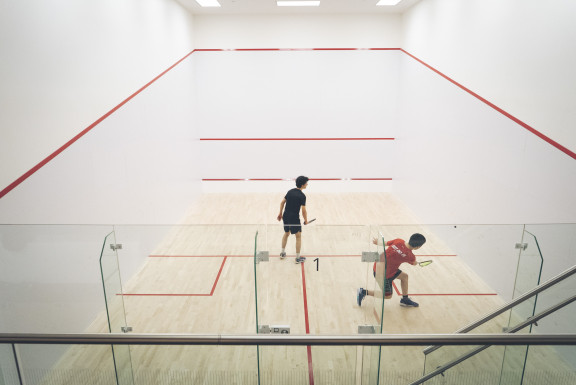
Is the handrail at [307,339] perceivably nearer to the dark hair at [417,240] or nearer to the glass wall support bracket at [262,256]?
the glass wall support bracket at [262,256]

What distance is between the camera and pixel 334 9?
6242mm

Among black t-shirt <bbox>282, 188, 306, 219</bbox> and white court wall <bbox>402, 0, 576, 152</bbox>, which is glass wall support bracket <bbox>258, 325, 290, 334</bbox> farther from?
white court wall <bbox>402, 0, 576, 152</bbox>

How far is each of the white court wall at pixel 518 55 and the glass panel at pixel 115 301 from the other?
306cm

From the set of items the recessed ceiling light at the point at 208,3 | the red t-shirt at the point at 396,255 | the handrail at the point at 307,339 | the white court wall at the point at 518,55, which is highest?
the recessed ceiling light at the point at 208,3

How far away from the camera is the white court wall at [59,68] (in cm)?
237

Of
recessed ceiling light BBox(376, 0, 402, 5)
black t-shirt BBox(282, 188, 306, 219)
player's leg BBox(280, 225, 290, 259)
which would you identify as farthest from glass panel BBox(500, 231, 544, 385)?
recessed ceiling light BBox(376, 0, 402, 5)

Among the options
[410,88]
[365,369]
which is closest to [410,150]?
[410,88]

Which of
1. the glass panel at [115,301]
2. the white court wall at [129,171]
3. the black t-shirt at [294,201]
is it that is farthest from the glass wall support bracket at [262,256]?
the black t-shirt at [294,201]

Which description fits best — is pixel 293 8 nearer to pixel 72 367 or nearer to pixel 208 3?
pixel 208 3

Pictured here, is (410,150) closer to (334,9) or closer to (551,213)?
Answer: (334,9)

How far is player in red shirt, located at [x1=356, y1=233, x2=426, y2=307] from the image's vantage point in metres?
2.17

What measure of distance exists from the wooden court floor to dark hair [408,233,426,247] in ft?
0.15

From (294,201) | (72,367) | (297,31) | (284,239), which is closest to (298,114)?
(297,31)

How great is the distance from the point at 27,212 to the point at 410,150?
16.9 ft
